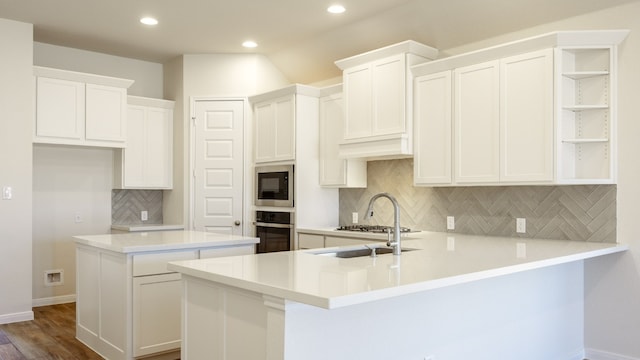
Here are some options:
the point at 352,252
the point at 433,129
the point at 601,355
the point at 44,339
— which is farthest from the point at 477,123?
the point at 44,339

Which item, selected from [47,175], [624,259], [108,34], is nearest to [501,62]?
[624,259]

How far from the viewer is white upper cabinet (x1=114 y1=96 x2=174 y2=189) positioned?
19.5 feet

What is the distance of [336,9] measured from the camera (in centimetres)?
459

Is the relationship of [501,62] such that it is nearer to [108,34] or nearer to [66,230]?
[108,34]

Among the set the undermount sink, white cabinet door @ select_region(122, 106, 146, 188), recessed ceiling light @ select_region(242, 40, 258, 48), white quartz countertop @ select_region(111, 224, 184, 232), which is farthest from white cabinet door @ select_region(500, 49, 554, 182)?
white cabinet door @ select_region(122, 106, 146, 188)

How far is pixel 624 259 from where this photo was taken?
3588mm

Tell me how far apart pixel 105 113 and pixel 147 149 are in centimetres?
73

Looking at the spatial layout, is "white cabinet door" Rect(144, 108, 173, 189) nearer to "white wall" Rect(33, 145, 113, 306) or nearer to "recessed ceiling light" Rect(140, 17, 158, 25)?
"white wall" Rect(33, 145, 113, 306)

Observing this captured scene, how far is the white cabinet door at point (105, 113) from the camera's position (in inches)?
213

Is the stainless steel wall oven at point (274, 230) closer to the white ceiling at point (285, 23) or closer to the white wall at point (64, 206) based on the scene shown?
the white ceiling at point (285, 23)

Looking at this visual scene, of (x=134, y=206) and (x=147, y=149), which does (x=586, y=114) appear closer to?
(x=147, y=149)

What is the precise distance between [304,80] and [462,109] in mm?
2636

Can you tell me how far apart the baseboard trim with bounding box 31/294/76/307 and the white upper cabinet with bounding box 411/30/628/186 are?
4.55m

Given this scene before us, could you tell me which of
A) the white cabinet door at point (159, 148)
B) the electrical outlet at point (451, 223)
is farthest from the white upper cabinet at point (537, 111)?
the white cabinet door at point (159, 148)
